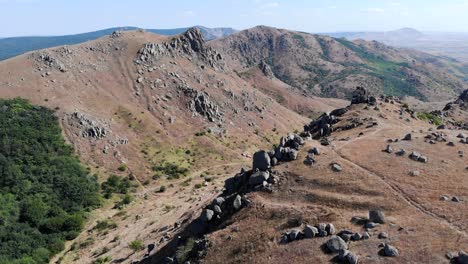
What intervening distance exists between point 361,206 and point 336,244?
6.61m

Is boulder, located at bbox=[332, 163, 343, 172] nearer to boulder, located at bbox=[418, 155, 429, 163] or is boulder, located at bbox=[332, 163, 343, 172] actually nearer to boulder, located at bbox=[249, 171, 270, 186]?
boulder, located at bbox=[249, 171, 270, 186]

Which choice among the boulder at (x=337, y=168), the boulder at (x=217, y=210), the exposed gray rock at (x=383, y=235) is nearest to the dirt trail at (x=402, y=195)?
the boulder at (x=337, y=168)

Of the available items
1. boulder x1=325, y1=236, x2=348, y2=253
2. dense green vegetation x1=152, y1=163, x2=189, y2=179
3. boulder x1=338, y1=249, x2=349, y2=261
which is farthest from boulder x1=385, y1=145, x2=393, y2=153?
dense green vegetation x1=152, y1=163, x2=189, y2=179

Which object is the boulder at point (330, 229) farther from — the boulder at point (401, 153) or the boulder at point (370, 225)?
the boulder at point (401, 153)

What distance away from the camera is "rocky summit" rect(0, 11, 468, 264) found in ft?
106

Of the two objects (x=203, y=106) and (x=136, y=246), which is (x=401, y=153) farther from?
(x=203, y=106)

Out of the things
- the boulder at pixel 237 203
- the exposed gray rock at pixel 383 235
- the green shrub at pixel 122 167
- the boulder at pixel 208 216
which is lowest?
the green shrub at pixel 122 167

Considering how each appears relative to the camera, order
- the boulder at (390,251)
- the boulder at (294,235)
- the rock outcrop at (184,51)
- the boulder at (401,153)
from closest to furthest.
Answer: the boulder at (390,251), the boulder at (294,235), the boulder at (401,153), the rock outcrop at (184,51)

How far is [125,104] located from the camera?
4395 inches

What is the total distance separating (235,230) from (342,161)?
Answer: 1439 cm

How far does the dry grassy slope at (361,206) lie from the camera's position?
1137 inches

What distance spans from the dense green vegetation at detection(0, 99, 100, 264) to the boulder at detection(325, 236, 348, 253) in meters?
45.5

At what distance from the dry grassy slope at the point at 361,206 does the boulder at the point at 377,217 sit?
0.52 m

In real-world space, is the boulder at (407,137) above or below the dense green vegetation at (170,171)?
above
